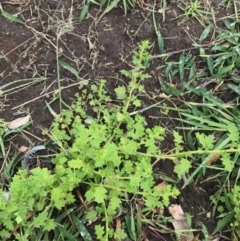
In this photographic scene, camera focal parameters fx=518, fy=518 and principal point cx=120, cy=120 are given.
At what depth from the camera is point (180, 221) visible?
2.46 metres

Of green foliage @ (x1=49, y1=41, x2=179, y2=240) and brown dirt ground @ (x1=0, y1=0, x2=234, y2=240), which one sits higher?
brown dirt ground @ (x1=0, y1=0, x2=234, y2=240)

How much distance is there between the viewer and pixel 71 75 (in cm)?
265

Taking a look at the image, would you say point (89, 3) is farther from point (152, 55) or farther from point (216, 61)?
point (216, 61)

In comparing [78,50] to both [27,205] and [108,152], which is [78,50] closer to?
[108,152]

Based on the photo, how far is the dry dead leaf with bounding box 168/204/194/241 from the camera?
8.02 feet

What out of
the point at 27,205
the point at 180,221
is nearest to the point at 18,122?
the point at 27,205

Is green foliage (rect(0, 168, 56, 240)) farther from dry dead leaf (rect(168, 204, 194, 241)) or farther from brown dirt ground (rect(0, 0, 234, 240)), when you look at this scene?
dry dead leaf (rect(168, 204, 194, 241))

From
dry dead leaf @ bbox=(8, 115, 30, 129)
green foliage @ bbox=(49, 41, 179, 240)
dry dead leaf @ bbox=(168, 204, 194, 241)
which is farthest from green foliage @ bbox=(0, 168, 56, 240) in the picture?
dry dead leaf @ bbox=(168, 204, 194, 241)

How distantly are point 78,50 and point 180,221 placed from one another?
102 centimetres

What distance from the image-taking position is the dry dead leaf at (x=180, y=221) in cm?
244

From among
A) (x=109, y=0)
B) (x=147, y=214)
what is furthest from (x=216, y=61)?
(x=147, y=214)

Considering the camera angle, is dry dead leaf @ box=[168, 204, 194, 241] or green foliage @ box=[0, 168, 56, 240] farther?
dry dead leaf @ box=[168, 204, 194, 241]

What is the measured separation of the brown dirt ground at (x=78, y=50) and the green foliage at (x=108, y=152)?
0.10 meters

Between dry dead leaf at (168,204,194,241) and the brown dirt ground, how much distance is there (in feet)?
0.12
